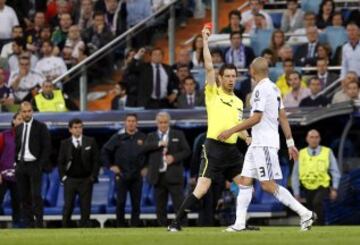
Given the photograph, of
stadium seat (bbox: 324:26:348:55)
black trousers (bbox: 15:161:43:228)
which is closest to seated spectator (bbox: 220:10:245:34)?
stadium seat (bbox: 324:26:348:55)

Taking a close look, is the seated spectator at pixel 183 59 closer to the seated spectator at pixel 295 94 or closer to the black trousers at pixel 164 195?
the seated spectator at pixel 295 94

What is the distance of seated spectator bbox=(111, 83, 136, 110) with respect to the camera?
27953mm

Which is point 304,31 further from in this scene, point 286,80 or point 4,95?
point 4,95

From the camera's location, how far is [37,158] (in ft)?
83.3

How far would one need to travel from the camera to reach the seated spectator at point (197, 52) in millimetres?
28641

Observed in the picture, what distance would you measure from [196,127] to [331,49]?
2856 millimetres

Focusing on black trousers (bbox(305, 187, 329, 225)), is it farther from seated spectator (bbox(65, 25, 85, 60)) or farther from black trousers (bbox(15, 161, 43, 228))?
seated spectator (bbox(65, 25, 85, 60))

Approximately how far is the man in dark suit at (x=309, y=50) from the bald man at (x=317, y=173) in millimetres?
2639

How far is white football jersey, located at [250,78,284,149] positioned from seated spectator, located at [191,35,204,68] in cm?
1022

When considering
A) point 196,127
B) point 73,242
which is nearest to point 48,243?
point 73,242

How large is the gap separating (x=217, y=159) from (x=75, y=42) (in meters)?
11.4

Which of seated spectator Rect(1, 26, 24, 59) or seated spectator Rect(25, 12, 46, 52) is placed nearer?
seated spectator Rect(1, 26, 24, 59)

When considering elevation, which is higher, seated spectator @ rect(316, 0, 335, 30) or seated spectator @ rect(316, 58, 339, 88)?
seated spectator @ rect(316, 0, 335, 30)

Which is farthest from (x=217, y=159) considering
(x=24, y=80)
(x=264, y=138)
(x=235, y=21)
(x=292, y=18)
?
(x=24, y=80)
